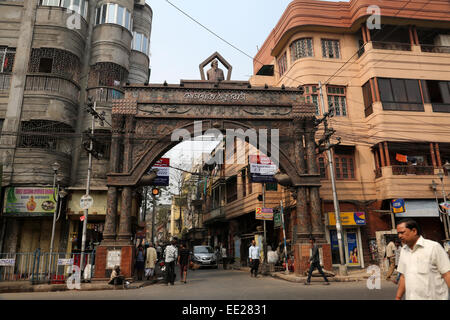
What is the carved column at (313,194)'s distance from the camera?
1459 cm

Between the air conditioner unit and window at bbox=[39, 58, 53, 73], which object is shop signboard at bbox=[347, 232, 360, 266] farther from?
window at bbox=[39, 58, 53, 73]

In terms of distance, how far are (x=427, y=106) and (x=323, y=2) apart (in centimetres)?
1002

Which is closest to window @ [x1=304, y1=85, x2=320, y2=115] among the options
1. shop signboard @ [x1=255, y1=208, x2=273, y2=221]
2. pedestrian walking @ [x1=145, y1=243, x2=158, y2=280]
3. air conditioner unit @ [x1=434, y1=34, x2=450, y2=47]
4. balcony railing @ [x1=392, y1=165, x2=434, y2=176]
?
balcony railing @ [x1=392, y1=165, x2=434, y2=176]

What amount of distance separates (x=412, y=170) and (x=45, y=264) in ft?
67.9

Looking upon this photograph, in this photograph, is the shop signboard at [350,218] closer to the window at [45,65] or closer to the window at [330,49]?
the window at [330,49]

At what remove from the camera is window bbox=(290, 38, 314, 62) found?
2208cm

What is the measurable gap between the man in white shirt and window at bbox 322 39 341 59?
20.6 metres

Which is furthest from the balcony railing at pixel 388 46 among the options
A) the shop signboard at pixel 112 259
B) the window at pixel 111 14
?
the shop signboard at pixel 112 259

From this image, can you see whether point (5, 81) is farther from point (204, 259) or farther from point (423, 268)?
point (423, 268)

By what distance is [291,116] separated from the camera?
52.5 feet

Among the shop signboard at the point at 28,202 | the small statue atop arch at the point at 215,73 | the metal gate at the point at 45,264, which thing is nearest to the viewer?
the metal gate at the point at 45,264

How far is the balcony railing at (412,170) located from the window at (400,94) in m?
3.85

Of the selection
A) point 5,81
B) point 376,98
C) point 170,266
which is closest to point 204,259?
point 170,266
